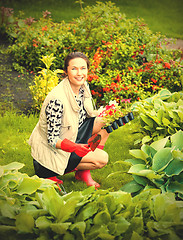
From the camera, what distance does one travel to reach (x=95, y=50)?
19.6 ft

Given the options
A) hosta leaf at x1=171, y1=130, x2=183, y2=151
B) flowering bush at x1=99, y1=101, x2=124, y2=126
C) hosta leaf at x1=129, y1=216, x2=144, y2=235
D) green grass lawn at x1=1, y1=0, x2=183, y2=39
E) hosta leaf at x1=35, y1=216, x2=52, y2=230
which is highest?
green grass lawn at x1=1, y1=0, x2=183, y2=39

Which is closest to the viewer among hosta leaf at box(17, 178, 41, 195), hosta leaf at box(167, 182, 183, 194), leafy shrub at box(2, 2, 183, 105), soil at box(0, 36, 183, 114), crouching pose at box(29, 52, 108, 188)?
hosta leaf at box(17, 178, 41, 195)

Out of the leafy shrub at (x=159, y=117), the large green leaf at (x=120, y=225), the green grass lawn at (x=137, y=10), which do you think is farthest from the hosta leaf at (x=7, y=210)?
the green grass lawn at (x=137, y=10)

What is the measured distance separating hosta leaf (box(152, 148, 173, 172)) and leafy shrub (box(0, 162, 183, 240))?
540mm

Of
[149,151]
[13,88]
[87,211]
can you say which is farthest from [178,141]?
[13,88]

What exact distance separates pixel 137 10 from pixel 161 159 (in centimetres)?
1060

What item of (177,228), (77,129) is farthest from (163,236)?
(77,129)

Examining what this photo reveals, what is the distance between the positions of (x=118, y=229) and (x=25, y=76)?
459 cm

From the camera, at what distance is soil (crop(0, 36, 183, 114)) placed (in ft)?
16.5

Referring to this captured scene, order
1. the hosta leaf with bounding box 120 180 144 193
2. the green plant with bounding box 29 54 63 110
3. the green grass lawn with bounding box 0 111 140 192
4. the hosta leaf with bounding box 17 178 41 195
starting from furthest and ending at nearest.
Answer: the green plant with bounding box 29 54 63 110, the green grass lawn with bounding box 0 111 140 192, the hosta leaf with bounding box 120 180 144 193, the hosta leaf with bounding box 17 178 41 195

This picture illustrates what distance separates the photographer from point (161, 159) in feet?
8.37

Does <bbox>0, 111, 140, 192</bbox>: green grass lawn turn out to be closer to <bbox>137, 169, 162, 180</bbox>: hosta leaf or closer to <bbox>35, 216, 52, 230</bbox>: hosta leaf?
<bbox>137, 169, 162, 180</bbox>: hosta leaf

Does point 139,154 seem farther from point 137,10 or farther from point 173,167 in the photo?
point 137,10

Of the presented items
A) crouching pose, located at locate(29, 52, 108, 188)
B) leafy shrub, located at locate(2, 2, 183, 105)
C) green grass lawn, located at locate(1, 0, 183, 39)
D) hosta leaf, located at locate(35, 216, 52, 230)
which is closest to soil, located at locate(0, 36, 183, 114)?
leafy shrub, located at locate(2, 2, 183, 105)
